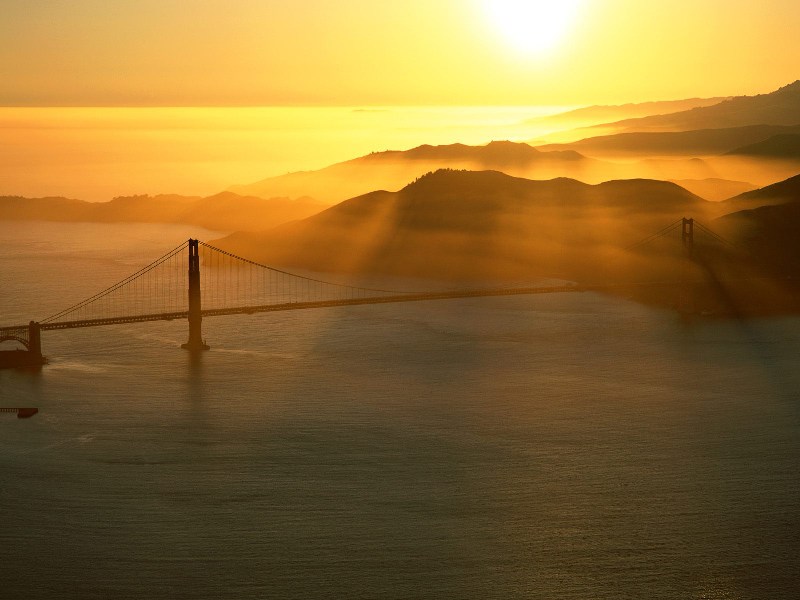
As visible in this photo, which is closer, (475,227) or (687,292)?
(687,292)

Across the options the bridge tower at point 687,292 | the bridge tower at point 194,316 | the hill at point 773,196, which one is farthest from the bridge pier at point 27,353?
the hill at point 773,196

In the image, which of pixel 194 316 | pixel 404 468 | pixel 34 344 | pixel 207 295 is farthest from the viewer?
pixel 207 295

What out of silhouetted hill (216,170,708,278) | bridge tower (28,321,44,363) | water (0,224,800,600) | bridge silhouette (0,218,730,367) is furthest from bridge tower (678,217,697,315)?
bridge tower (28,321,44,363)

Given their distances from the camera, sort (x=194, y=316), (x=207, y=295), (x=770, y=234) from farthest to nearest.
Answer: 1. (x=770, y=234)
2. (x=207, y=295)
3. (x=194, y=316)

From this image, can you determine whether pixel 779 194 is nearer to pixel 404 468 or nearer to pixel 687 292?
pixel 687 292

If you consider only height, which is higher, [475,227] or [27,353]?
[475,227]

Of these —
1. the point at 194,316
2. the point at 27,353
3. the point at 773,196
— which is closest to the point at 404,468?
the point at 27,353

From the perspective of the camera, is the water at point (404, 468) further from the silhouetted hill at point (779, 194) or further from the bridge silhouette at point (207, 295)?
the silhouetted hill at point (779, 194)
